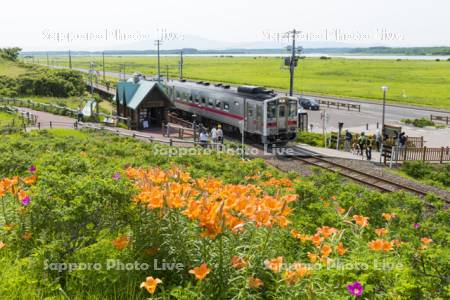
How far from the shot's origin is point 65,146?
61.1ft

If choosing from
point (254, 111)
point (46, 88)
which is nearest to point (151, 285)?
point (254, 111)

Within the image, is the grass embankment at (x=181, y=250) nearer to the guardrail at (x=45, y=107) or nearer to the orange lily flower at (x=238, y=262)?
the orange lily flower at (x=238, y=262)

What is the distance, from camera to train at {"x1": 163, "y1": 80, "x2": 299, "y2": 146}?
1035 inches

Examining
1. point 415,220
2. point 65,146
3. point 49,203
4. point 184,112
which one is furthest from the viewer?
point 184,112

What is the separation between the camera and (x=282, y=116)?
26781 millimetres

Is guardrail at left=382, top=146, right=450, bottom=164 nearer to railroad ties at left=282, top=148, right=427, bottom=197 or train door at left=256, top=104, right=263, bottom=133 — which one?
railroad ties at left=282, top=148, right=427, bottom=197

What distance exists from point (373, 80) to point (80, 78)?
56.7m

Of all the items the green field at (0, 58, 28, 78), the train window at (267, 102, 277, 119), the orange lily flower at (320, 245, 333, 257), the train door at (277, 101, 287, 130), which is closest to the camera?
the orange lily flower at (320, 245, 333, 257)

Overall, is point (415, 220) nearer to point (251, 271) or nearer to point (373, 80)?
point (251, 271)

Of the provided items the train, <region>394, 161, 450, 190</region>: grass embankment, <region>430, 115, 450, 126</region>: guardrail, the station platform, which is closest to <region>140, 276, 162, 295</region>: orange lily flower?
<region>394, 161, 450, 190</region>: grass embankment

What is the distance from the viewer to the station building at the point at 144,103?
31.7 metres

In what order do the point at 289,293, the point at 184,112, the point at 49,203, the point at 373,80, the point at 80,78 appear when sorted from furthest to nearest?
1. the point at 373,80
2. the point at 80,78
3. the point at 184,112
4. the point at 49,203
5. the point at 289,293

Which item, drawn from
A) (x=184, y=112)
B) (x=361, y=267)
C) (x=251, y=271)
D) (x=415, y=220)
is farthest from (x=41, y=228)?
(x=184, y=112)

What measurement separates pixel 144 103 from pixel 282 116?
10.5m
